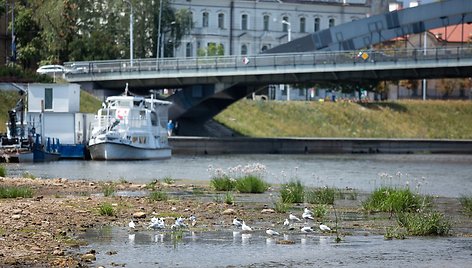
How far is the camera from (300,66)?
9112 centimetres

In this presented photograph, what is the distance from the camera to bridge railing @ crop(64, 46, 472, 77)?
85625 mm

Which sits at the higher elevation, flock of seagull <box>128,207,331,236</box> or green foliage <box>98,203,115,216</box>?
green foliage <box>98,203,115,216</box>

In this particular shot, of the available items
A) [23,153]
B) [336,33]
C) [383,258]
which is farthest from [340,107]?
[383,258]

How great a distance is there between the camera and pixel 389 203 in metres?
35.5

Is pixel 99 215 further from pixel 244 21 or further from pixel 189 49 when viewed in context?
pixel 244 21

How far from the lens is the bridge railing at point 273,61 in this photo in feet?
281

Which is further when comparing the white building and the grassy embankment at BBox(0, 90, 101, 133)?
the white building

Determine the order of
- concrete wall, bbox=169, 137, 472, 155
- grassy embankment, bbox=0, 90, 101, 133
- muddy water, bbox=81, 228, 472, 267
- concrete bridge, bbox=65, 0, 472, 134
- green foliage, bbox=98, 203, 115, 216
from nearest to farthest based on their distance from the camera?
muddy water, bbox=81, 228, 472, 267
green foliage, bbox=98, 203, 115, 216
concrete bridge, bbox=65, 0, 472, 134
grassy embankment, bbox=0, 90, 101, 133
concrete wall, bbox=169, 137, 472, 155

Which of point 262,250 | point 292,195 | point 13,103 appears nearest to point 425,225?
point 262,250

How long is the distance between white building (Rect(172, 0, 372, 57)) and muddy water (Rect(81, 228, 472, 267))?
117m

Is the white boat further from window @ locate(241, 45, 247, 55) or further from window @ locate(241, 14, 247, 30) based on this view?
window @ locate(241, 14, 247, 30)

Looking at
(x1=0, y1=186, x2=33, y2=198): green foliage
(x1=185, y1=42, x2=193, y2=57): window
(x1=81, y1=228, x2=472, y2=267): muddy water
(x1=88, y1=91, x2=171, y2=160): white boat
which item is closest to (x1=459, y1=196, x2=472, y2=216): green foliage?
(x1=81, y1=228, x2=472, y2=267): muddy water

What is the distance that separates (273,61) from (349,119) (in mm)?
29702

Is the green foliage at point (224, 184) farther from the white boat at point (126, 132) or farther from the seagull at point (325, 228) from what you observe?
the white boat at point (126, 132)
